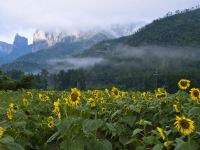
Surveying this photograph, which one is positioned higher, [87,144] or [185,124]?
[185,124]

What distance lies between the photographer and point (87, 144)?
4.97 metres

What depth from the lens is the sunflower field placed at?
15.3 ft

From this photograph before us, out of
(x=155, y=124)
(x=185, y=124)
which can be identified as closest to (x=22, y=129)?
(x=155, y=124)

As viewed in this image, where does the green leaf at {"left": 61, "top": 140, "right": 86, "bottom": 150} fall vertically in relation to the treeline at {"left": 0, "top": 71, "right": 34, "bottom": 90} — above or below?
above

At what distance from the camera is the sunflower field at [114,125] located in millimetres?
4676

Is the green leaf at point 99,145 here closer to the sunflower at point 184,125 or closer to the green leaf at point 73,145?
the green leaf at point 73,145

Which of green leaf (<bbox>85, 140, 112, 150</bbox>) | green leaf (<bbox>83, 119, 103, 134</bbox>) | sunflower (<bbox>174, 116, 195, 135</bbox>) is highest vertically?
sunflower (<bbox>174, 116, 195, 135</bbox>)

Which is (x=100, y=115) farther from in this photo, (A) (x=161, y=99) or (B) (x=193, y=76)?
(B) (x=193, y=76)

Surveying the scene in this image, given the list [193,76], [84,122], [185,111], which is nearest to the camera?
[84,122]

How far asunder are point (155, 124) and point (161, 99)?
0.47 m

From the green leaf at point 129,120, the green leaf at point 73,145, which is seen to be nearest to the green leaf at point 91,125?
the green leaf at point 73,145

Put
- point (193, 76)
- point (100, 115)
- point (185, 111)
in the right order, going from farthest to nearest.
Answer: point (193, 76) → point (100, 115) → point (185, 111)

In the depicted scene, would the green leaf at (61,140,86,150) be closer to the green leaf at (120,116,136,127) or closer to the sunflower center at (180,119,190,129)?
the sunflower center at (180,119,190,129)

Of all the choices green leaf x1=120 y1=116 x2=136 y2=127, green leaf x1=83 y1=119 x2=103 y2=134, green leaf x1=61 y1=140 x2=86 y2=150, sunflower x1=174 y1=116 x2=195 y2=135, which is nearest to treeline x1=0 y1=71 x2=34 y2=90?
green leaf x1=120 y1=116 x2=136 y2=127
